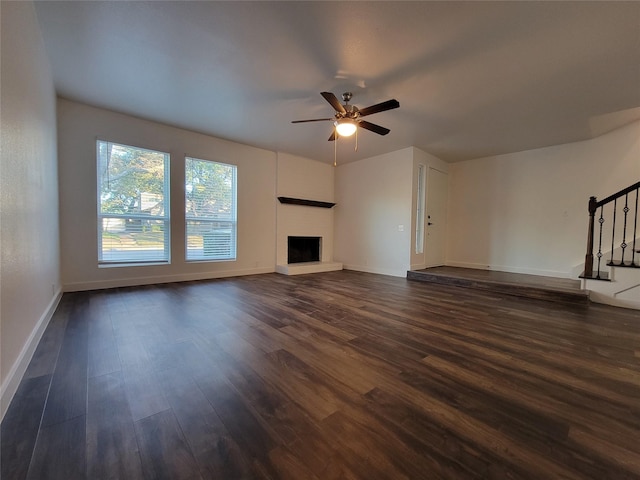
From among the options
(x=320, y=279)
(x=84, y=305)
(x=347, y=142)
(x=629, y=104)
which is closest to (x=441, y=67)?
(x=347, y=142)

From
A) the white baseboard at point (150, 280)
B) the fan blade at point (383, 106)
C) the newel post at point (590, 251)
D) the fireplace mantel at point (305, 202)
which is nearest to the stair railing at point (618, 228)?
the newel post at point (590, 251)

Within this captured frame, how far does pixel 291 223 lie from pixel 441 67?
4312 mm

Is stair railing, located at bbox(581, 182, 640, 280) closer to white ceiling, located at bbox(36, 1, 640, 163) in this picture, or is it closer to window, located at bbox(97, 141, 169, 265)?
white ceiling, located at bbox(36, 1, 640, 163)

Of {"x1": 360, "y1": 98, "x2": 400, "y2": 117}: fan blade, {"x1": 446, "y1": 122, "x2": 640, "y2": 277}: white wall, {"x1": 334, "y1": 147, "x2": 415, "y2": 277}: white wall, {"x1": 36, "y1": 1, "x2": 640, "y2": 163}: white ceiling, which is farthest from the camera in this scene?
{"x1": 334, "y1": 147, "x2": 415, "y2": 277}: white wall

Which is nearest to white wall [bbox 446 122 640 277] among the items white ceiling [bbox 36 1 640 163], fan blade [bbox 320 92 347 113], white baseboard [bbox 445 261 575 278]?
white baseboard [bbox 445 261 575 278]

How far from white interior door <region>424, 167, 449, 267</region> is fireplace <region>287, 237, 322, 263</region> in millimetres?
2723

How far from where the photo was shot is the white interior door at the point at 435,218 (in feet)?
19.8

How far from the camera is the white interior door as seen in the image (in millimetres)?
6031

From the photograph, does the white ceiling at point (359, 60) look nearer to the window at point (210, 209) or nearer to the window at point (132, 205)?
the window at point (132, 205)

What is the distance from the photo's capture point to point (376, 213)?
6.17 metres

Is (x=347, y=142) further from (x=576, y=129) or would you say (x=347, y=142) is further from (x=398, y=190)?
(x=576, y=129)

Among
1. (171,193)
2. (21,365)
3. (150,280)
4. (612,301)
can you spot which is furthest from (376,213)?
(21,365)

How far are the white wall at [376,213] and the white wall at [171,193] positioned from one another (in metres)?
1.90

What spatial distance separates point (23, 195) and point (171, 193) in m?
2.78
